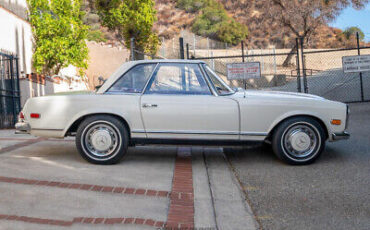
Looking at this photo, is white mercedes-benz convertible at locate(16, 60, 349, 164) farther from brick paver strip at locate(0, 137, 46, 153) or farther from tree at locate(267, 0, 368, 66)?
tree at locate(267, 0, 368, 66)

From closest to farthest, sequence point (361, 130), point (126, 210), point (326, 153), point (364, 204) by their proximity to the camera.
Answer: point (126, 210) < point (364, 204) < point (326, 153) < point (361, 130)

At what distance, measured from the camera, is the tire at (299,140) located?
221 inches

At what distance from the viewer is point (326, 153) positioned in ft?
21.4

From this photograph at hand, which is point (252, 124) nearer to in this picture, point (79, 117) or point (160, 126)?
point (160, 126)

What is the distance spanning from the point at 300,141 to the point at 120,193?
264cm

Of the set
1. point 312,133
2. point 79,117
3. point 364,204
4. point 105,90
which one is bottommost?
point 364,204

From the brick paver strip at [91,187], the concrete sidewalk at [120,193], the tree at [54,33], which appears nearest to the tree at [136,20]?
the tree at [54,33]

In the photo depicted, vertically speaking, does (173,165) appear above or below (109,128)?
below

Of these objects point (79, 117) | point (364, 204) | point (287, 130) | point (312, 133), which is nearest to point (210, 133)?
point (287, 130)

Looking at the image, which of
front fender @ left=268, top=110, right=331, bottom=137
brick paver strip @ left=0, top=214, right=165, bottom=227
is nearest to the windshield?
front fender @ left=268, top=110, right=331, bottom=137

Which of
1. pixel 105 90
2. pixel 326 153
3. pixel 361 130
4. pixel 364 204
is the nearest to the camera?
pixel 364 204

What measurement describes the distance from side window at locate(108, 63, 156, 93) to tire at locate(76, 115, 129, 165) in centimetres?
44

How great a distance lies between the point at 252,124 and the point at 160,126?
123cm

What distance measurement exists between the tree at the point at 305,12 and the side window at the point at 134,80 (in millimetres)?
31085
